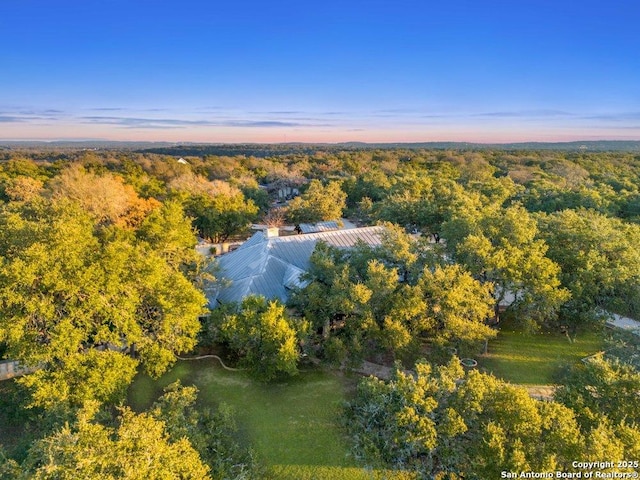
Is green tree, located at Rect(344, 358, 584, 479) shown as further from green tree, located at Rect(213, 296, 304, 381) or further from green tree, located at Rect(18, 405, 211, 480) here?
green tree, located at Rect(18, 405, 211, 480)

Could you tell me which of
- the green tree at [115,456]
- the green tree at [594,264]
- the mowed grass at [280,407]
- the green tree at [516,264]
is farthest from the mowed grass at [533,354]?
the green tree at [115,456]

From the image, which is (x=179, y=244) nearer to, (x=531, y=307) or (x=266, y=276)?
(x=266, y=276)

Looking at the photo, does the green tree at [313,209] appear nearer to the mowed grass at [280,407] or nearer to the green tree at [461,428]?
the mowed grass at [280,407]

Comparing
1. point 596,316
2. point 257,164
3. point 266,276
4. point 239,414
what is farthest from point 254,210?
point 257,164

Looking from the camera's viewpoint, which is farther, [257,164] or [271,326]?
[257,164]

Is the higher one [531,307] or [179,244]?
[179,244]
